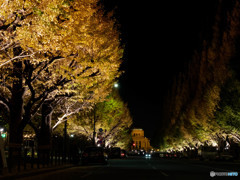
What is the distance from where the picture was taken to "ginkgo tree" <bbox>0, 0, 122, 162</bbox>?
14.1 meters

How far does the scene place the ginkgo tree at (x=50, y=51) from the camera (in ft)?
46.3

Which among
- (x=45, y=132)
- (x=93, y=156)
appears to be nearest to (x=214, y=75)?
(x=93, y=156)

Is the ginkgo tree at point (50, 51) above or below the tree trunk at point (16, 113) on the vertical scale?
above

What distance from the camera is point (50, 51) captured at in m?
16.5

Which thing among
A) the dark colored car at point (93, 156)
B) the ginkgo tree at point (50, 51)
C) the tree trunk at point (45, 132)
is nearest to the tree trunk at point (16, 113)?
the ginkgo tree at point (50, 51)

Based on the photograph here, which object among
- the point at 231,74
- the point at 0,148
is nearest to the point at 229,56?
the point at 231,74

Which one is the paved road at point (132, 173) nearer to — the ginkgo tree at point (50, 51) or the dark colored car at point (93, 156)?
the ginkgo tree at point (50, 51)

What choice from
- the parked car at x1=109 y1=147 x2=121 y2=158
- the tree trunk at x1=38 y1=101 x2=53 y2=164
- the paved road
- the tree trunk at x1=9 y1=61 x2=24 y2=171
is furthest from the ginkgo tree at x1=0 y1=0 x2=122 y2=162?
the parked car at x1=109 y1=147 x2=121 y2=158

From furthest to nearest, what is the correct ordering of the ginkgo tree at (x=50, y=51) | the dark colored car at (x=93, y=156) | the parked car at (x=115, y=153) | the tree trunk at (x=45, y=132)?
1. the parked car at (x=115, y=153)
2. the dark colored car at (x=93, y=156)
3. the tree trunk at (x=45, y=132)
4. the ginkgo tree at (x=50, y=51)

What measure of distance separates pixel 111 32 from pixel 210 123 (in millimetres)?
30625

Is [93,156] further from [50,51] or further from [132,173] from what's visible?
[50,51]

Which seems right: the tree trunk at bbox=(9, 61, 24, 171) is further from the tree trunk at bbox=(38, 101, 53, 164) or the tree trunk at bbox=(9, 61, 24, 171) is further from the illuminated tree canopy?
the illuminated tree canopy

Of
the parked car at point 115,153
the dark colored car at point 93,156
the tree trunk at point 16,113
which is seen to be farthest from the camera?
the parked car at point 115,153

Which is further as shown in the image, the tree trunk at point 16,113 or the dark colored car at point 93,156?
the dark colored car at point 93,156
